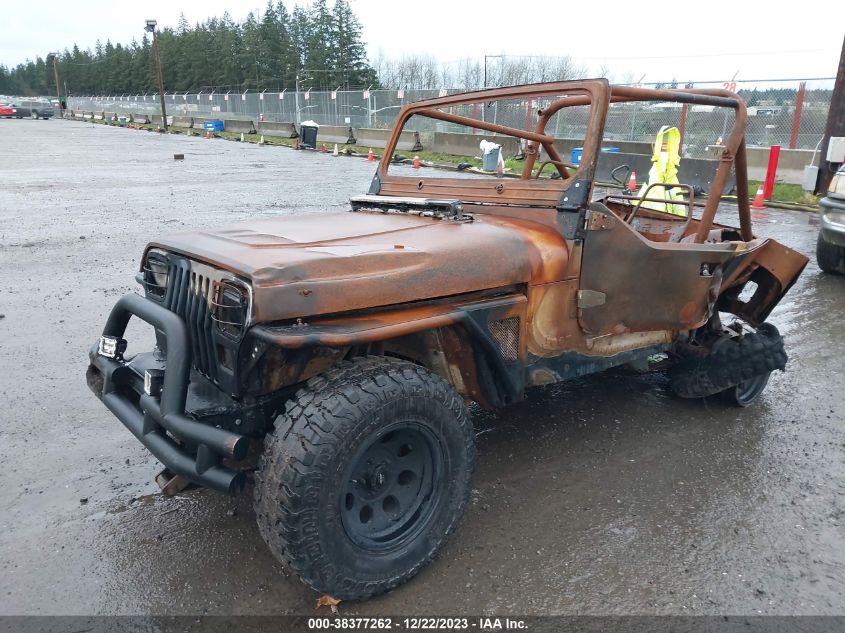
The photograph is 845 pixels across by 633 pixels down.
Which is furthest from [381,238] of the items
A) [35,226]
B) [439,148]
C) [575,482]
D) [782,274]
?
[439,148]

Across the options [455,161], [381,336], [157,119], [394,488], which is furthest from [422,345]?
[157,119]

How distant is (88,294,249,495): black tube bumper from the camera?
2.11 metres

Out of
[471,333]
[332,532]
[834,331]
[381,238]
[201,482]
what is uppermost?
[381,238]

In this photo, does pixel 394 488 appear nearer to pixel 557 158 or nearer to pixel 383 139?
pixel 557 158

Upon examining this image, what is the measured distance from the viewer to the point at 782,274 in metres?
3.82

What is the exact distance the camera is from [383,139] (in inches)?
1017

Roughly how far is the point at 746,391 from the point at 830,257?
425 centimetres

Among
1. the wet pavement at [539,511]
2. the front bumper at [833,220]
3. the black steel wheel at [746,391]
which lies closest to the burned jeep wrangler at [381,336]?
the wet pavement at [539,511]

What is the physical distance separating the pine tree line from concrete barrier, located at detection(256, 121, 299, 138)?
65.3 ft

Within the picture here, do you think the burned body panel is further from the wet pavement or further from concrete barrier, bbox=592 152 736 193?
concrete barrier, bbox=592 152 736 193

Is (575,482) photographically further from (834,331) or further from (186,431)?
(834,331)

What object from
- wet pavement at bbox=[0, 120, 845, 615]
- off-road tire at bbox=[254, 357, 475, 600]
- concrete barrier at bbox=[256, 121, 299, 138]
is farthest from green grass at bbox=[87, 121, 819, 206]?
off-road tire at bbox=[254, 357, 475, 600]

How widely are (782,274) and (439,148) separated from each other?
19.2 meters

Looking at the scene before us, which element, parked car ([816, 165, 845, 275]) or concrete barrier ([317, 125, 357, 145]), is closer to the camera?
parked car ([816, 165, 845, 275])
